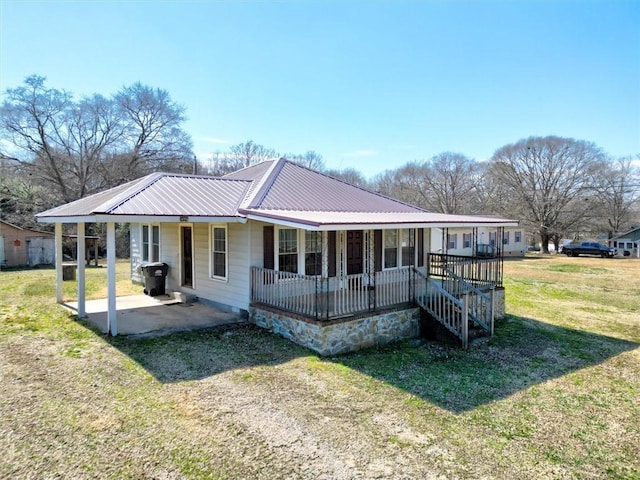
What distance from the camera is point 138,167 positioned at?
1270 inches

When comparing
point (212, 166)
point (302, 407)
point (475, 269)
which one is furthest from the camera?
point (212, 166)

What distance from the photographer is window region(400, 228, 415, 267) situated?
12242mm

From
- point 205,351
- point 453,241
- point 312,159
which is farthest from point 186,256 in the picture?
point 312,159

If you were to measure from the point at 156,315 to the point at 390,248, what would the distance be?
6.67 m

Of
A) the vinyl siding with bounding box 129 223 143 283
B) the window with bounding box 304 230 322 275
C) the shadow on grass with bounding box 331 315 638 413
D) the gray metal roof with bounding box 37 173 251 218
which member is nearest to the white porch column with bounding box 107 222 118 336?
the gray metal roof with bounding box 37 173 251 218

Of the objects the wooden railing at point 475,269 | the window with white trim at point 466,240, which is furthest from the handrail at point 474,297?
the window with white trim at point 466,240

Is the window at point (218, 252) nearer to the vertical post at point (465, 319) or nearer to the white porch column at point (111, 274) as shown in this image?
the white porch column at point (111, 274)

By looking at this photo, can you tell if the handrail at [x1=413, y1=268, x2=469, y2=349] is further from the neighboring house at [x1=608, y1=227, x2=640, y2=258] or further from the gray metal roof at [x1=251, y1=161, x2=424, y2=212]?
the neighboring house at [x1=608, y1=227, x2=640, y2=258]

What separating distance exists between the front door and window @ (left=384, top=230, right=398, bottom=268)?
18.6 feet

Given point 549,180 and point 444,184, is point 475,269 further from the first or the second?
point 549,180

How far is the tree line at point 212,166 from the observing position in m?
28.3

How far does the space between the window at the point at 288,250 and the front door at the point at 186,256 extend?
10.5 ft

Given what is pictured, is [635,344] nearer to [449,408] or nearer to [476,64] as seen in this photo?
[449,408]

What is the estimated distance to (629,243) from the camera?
A: 3928 centimetres
